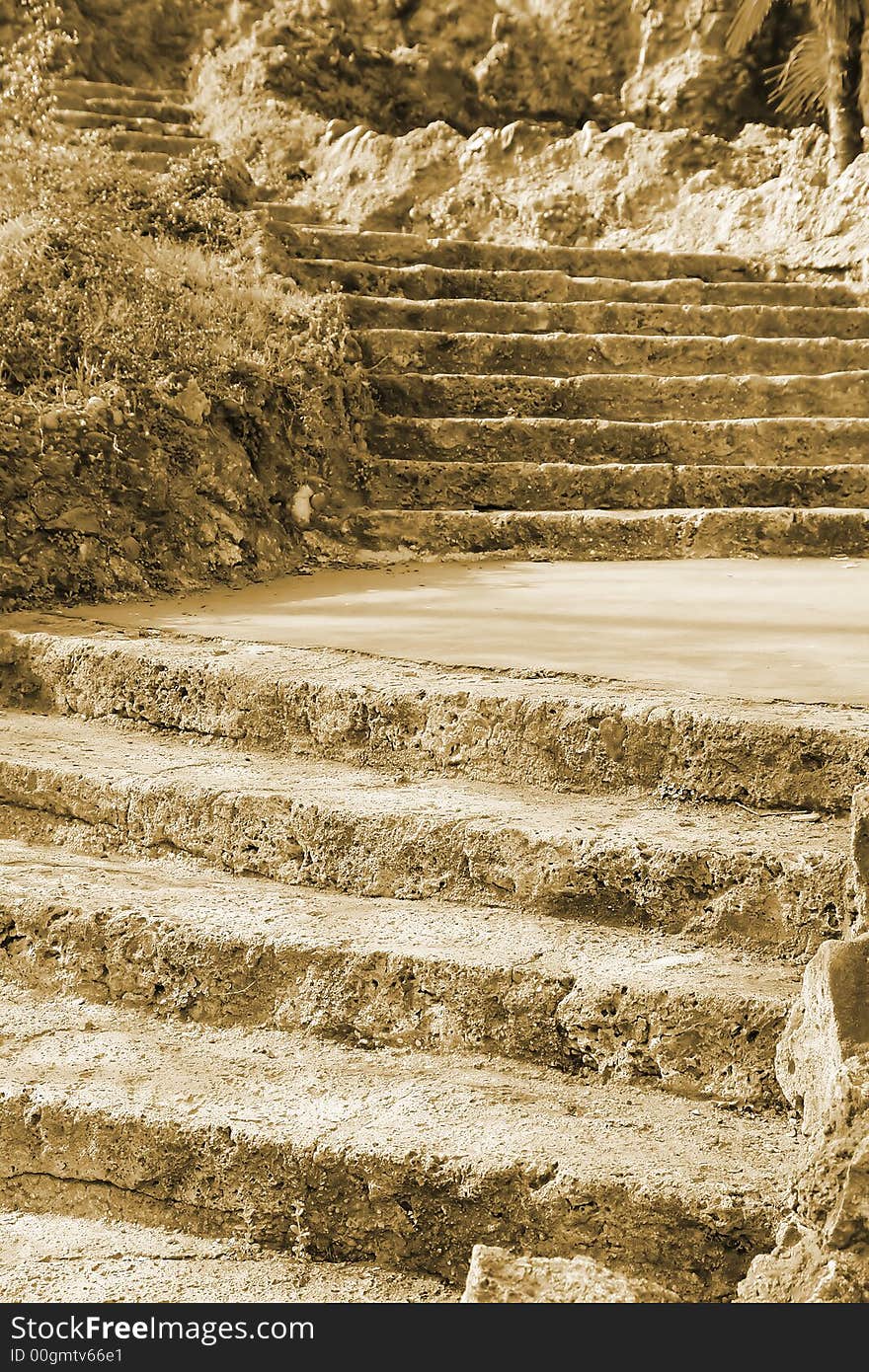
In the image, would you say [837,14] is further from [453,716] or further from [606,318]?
[453,716]

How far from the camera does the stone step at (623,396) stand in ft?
16.0

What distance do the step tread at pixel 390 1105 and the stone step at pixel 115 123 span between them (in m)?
7.68

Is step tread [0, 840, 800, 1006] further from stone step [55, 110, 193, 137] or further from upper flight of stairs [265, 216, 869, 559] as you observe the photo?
stone step [55, 110, 193, 137]

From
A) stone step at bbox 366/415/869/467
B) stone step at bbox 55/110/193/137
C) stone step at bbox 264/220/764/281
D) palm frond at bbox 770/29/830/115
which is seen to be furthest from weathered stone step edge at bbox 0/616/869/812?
palm frond at bbox 770/29/830/115

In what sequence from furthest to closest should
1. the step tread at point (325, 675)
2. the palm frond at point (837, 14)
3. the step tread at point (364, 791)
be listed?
the palm frond at point (837, 14) → the step tread at point (325, 675) → the step tread at point (364, 791)

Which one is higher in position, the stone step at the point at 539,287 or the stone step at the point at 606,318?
the stone step at the point at 539,287

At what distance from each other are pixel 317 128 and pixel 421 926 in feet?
34.9

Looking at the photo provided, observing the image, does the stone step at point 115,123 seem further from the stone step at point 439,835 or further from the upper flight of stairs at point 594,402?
the stone step at point 439,835

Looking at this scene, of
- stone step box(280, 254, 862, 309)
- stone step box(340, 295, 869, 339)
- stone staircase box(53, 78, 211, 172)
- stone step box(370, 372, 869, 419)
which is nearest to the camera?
stone step box(370, 372, 869, 419)

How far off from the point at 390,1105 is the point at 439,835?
0.52 meters

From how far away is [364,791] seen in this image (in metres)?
2.19

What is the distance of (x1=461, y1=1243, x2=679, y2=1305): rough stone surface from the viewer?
1.12m

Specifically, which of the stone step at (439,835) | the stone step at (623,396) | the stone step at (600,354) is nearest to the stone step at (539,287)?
the stone step at (600,354)

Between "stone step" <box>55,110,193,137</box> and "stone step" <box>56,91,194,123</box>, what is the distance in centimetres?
7
